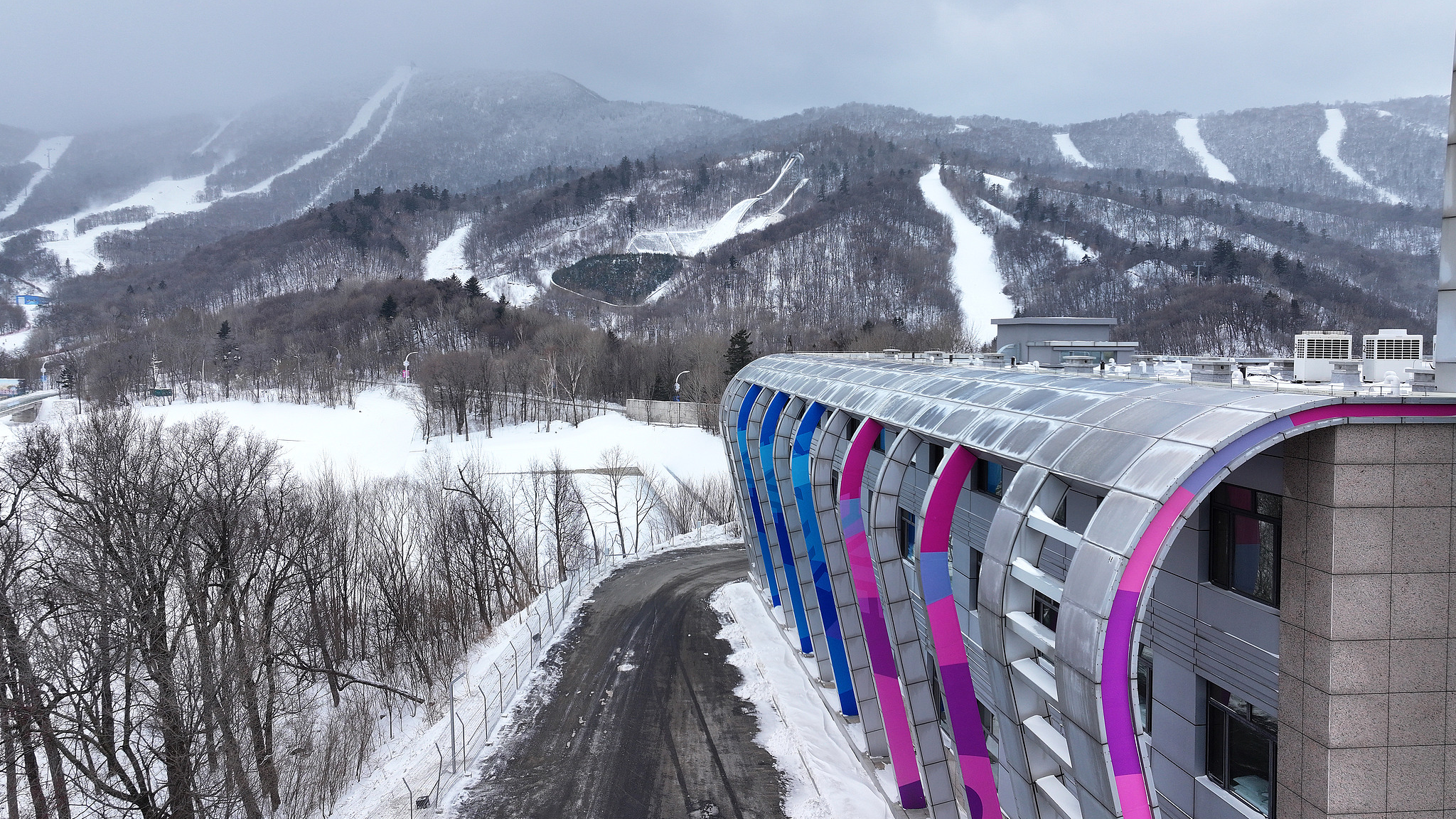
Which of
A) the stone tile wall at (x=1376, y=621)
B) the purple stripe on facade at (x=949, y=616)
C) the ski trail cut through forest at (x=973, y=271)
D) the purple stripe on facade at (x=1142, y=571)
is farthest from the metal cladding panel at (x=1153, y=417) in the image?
the ski trail cut through forest at (x=973, y=271)

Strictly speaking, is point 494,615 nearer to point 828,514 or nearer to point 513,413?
point 828,514

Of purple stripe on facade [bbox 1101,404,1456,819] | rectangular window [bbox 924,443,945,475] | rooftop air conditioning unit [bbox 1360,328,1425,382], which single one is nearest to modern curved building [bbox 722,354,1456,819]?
purple stripe on facade [bbox 1101,404,1456,819]

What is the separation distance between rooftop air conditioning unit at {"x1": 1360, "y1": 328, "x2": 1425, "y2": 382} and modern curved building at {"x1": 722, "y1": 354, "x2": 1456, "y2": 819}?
12.8 feet

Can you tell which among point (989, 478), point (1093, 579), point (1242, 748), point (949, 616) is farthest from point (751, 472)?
point (1093, 579)

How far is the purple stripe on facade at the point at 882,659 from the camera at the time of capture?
15.4 meters

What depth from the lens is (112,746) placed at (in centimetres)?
1720

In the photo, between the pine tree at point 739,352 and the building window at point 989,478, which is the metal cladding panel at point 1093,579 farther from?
the pine tree at point 739,352

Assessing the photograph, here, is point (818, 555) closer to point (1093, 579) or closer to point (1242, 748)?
point (1242, 748)

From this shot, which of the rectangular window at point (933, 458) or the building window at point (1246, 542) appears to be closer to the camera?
the building window at point (1246, 542)

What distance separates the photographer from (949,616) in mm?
11148

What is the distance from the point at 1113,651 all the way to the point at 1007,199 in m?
202

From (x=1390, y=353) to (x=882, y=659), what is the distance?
34.4 ft

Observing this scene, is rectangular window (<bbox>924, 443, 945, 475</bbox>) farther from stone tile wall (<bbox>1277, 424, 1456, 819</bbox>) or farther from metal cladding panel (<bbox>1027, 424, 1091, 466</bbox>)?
stone tile wall (<bbox>1277, 424, 1456, 819</bbox>)

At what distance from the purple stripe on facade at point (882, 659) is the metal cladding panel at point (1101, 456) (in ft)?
21.6
